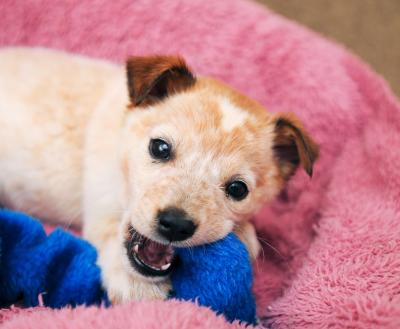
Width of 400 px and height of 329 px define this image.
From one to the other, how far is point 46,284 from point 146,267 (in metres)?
Answer: 0.43

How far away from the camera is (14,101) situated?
7.78ft

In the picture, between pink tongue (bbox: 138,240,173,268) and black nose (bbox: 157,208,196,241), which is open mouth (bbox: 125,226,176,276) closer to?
pink tongue (bbox: 138,240,173,268)

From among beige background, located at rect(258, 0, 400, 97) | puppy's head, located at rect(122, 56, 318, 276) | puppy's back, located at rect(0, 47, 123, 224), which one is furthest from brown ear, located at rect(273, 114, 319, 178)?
beige background, located at rect(258, 0, 400, 97)

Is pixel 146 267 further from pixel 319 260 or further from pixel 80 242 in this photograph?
pixel 319 260

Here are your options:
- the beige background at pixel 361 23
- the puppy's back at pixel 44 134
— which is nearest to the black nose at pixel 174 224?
the puppy's back at pixel 44 134

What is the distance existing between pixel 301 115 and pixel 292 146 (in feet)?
2.22

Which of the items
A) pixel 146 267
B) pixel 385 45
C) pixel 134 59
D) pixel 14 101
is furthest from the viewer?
pixel 385 45

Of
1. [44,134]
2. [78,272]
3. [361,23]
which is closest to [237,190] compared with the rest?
[78,272]

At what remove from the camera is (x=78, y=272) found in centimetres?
195

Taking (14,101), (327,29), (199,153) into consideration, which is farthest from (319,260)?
(327,29)

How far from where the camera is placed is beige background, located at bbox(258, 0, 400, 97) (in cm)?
383

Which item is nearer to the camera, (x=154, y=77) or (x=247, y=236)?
(x=154, y=77)

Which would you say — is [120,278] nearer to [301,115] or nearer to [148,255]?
[148,255]

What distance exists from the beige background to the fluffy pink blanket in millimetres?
1008
